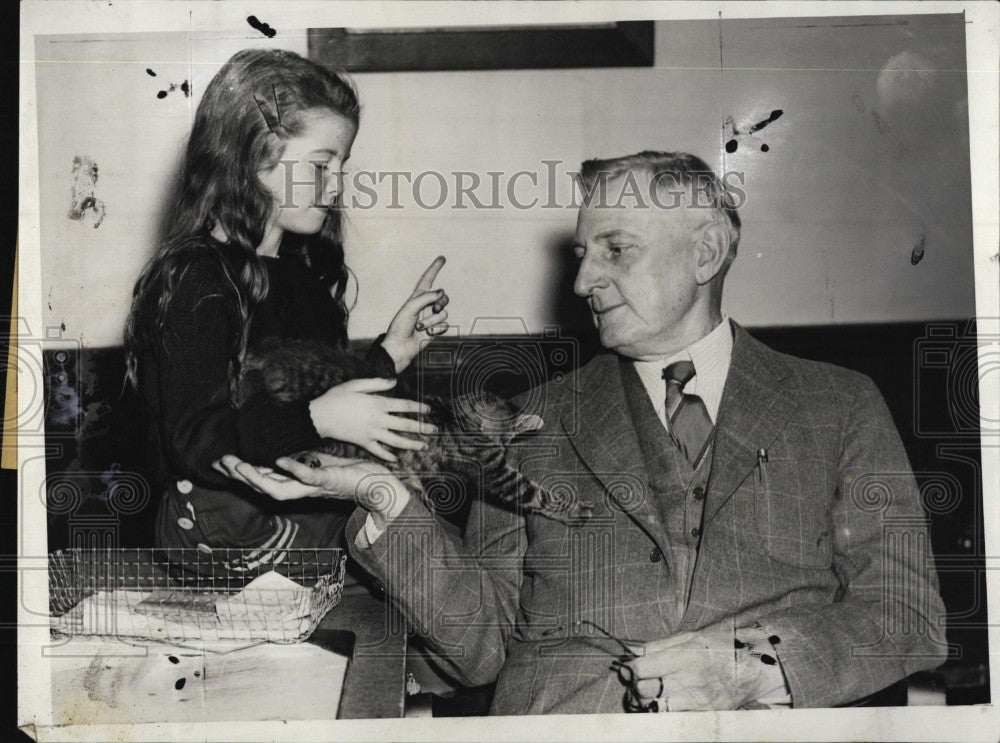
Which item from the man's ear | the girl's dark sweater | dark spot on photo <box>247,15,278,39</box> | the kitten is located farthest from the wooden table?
dark spot on photo <box>247,15,278,39</box>

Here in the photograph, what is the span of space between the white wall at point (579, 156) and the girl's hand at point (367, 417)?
211mm

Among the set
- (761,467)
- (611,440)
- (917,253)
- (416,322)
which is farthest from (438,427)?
(917,253)

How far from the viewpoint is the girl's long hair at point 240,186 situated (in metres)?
2.90

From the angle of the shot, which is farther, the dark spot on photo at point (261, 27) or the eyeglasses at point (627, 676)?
the dark spot on photo at point (261, 27)

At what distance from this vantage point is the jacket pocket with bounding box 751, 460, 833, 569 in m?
2.81

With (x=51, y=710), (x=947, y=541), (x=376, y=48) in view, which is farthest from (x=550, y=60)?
(x=51, y=710)

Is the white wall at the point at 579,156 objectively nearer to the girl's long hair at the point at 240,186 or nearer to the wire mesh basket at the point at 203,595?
the girl's long hair at the point at 240,186

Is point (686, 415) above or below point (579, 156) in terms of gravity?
below

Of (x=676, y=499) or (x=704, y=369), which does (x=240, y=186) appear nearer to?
(x=704, y=369)

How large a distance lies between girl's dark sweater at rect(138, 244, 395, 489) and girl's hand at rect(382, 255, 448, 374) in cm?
7

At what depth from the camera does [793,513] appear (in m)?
2.82

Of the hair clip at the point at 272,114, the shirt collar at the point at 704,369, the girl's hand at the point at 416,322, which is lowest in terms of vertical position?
the shirt collar at the point at 704,369

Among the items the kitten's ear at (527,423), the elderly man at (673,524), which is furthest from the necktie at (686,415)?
the kitten's ear at (527,423)

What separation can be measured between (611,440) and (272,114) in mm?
1462
